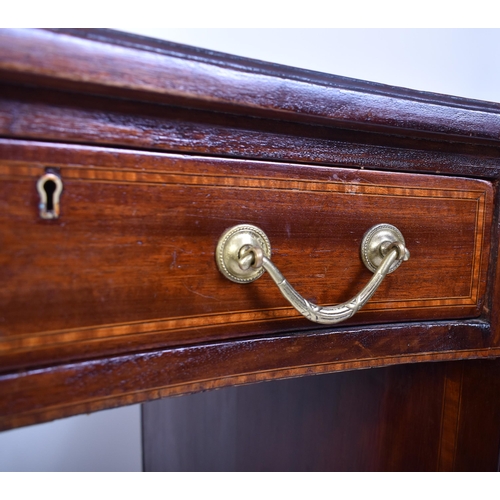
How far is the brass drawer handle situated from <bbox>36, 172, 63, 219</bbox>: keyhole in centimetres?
9

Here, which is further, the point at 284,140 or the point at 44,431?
the point at 44,431

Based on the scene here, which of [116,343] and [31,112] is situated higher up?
[31,112]

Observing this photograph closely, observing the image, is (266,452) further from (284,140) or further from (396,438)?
(284,140)

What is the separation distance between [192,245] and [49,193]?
0.08 metres

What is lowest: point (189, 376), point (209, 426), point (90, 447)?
point (90, 447)

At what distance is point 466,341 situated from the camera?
0.35 m

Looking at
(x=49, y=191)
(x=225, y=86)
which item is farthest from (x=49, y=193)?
(x=225, y=86)

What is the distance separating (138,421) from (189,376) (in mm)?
638

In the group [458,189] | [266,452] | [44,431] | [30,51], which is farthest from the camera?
[44,431]

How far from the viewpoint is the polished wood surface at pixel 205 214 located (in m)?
0.23

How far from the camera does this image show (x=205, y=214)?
0.27 metres

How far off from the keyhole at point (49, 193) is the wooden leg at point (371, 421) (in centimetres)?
32

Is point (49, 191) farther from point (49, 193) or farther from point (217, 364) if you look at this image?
point (217, 364)

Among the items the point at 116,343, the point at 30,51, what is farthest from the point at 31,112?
the point at 116,343
